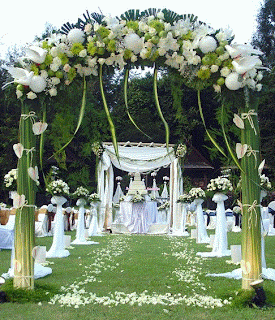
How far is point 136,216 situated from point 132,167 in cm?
219

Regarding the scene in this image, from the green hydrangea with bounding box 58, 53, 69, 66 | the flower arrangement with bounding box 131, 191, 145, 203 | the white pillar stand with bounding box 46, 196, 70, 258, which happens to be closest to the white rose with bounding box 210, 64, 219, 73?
the green hydrangea with bounding box 58, 53, 69, 66

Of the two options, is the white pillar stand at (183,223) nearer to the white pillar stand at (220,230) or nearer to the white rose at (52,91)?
the white pillar stand at (220,230)

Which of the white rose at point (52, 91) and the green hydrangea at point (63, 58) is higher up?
the green hydrangea at point (63, 58)

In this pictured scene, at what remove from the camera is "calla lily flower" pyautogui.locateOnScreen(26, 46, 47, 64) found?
18.7ft

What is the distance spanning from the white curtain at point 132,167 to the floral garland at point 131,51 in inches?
511

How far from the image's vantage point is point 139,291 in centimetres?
615

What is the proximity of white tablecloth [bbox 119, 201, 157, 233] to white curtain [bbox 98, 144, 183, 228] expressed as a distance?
68 centimetres

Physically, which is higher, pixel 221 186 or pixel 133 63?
pixel 133 63

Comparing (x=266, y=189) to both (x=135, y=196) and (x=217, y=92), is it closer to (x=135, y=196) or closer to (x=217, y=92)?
(x=217, y=92)

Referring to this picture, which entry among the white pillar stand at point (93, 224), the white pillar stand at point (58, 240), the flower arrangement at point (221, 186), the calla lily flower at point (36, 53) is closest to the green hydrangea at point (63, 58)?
the calla lily flower at point (36, 53)

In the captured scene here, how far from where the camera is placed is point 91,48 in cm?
580

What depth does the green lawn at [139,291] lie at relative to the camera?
4898 millimetres

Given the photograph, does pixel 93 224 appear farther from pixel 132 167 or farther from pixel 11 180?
pixel 11 180

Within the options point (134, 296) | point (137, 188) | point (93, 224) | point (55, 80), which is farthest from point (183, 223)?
point (55, 80)
